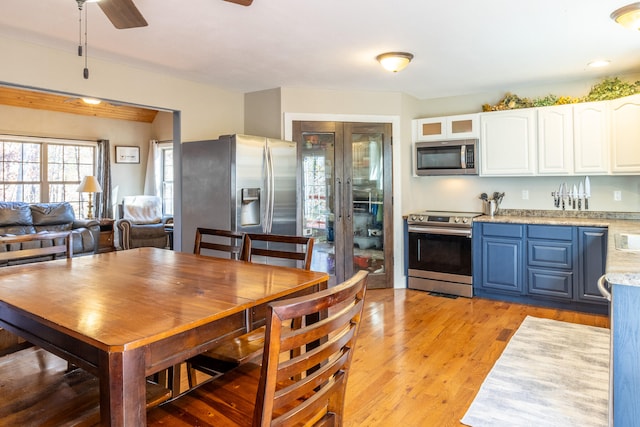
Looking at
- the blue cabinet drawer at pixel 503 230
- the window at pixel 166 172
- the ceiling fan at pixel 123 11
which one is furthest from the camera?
the window at pixel 166 172

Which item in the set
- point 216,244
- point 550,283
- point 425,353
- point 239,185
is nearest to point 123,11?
point 216,244

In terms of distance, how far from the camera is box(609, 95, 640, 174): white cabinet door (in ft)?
12.5

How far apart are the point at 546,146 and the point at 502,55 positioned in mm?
1269

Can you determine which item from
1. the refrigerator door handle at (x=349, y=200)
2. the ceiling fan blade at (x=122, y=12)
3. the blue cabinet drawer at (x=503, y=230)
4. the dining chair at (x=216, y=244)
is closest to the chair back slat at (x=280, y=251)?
the dining chair at (x=216, y=244)

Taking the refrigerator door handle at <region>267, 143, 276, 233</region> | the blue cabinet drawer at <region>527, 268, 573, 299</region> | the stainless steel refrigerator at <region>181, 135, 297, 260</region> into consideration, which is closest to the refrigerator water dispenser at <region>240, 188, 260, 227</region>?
the stainless steel refrigerator at <region>181, 135, 297, 260</region>

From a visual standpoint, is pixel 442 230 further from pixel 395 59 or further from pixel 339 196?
pixel 395 59

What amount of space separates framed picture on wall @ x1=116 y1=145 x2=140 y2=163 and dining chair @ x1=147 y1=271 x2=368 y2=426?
301 inches

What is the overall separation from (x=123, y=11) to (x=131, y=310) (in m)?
1.67

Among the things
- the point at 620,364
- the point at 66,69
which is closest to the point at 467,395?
the point at 620,364

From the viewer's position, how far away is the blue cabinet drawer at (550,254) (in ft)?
13.1

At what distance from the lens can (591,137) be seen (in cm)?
406

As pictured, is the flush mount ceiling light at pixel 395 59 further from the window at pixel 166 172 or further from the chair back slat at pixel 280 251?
the window at pixel 166 172

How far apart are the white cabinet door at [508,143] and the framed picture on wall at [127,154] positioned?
669 cm

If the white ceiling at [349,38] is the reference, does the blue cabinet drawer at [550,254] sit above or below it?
below
